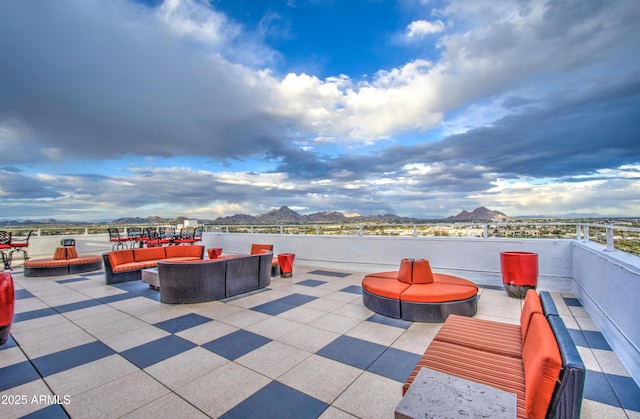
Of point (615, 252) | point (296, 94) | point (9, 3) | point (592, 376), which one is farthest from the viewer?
point (296, 94)

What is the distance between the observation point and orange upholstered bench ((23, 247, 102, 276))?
675 centimetres

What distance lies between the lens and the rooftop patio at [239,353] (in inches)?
77.2

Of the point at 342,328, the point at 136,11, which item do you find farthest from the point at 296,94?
the point at 342,328

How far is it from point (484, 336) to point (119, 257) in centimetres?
700

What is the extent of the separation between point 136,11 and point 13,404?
737 cm

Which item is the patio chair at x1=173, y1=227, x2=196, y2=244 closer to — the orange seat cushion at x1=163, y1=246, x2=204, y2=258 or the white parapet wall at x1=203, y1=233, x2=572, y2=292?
the orange seat cushion at x1=163, y1=246, x2=204, y2=258

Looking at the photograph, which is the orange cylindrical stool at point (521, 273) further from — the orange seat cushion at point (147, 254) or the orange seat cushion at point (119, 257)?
the orange seat cushion at point (119, 257)

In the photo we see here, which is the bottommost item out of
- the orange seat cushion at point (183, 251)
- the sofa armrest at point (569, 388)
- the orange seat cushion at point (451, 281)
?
the orange seat cushion at point (451, 281)

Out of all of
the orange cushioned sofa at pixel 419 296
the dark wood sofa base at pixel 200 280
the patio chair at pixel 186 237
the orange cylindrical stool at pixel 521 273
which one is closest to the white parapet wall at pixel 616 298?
the orange cylindrical stool at pixel 521 273

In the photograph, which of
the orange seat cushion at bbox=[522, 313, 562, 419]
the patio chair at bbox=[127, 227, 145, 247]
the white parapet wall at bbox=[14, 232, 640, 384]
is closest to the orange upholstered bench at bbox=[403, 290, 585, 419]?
the orange seat cushion at bbox=[522, 313, 562, 419]

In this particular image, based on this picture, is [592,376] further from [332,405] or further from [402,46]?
[402,46]

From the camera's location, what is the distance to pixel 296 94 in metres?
7.81

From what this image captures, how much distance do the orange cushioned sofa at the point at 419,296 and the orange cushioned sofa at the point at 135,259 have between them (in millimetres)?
4342

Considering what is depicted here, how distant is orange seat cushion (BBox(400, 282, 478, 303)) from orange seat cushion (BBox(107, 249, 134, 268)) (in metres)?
6.03
